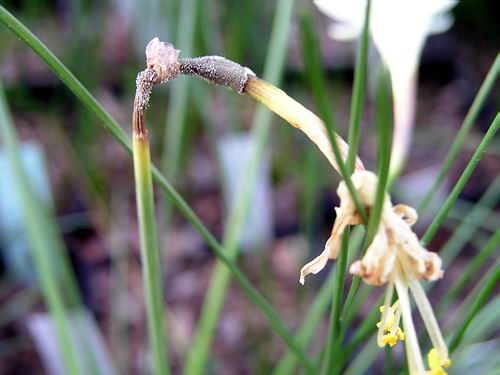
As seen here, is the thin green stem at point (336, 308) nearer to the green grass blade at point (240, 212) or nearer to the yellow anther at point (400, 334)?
the yellow anther at point (400, 334)

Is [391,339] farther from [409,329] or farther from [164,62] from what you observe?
[164,62]

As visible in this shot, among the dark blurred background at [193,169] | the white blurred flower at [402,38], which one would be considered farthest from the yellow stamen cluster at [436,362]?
the dark blurred background at [193,169]

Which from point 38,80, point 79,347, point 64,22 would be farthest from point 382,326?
point 64,22

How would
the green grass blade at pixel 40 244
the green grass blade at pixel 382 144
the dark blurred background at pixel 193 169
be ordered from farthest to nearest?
the dark blurred background at pixel 193 169 < the green grass blade at pixel 40 244 < the green grass blade at pixel 382 144

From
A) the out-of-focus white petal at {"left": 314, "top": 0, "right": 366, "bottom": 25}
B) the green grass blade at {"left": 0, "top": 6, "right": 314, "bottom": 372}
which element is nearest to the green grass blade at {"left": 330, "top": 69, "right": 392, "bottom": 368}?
the green grass blade at {"left": 0, "top": 6, "right": 314, "bottom": 372}

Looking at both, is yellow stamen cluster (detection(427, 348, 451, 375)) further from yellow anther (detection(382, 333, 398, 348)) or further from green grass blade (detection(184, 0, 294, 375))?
green grass blade (detection(184, 0, 294, 375))

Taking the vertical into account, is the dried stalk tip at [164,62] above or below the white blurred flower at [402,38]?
below
